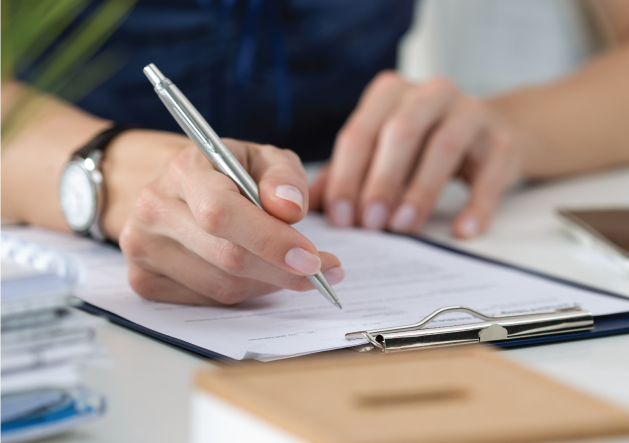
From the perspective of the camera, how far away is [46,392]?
10.3 inches

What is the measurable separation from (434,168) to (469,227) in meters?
0.08

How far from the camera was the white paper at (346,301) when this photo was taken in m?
0.40

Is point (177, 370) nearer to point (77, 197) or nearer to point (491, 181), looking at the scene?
point (77, 197)

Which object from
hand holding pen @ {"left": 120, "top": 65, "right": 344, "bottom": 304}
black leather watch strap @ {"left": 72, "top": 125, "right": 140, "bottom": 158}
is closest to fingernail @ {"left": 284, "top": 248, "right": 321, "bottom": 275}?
hand holding pen @ {"left": 120, "top": 65, "right": 344, "bottom": 304}

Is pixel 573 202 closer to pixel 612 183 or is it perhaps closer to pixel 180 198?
pixel 612 183

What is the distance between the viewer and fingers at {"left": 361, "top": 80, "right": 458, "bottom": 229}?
2.49 ft

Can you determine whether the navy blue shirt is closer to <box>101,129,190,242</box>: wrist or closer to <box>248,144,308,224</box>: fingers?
<box>101,129,190,242</box>: wrist

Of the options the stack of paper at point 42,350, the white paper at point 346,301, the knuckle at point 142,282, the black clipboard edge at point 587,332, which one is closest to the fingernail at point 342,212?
the white paper at point 346,301

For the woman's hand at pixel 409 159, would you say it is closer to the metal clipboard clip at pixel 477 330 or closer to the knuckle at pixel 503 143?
the knuckle at pixel 503 143

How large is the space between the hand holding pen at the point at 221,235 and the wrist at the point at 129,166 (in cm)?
12

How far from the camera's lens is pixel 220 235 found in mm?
395

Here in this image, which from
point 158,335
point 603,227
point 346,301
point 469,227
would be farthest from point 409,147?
point 158,335

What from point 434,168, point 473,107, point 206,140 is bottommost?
point 206,140

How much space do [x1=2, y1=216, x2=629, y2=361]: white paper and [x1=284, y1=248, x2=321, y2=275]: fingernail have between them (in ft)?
0.13
